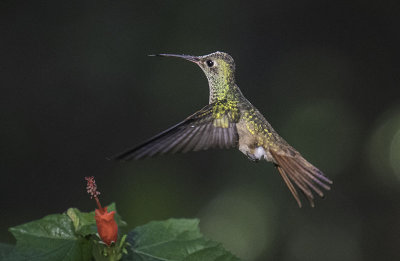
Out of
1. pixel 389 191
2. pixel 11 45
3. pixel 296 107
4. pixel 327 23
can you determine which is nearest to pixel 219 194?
pixel 296 107

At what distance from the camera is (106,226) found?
1.40m

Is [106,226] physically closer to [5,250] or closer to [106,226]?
[106,226]

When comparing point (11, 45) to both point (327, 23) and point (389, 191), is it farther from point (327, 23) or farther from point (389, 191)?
point (389, 191)

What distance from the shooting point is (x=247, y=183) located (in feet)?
16.6

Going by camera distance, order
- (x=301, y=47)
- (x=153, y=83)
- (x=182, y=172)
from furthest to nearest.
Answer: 1. (x=301, y=47)
2. (x=153, y=83)
3. (x=182, y=172)

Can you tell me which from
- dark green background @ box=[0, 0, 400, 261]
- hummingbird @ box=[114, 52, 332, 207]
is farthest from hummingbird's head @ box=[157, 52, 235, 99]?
dark green background @ box=[0, 0, 400, 261]

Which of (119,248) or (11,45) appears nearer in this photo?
(119,248)

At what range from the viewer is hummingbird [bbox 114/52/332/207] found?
147 centimetres

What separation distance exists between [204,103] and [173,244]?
3.70 m

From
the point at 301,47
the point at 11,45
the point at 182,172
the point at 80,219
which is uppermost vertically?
the point at 11,45

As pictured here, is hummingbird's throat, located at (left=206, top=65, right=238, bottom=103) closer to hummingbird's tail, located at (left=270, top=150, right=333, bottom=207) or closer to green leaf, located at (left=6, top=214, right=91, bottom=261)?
hummingbird's tail, located at (left=270, top=150, right=333, bottom=207)

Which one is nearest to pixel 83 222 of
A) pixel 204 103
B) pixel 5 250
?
pixel 5 250

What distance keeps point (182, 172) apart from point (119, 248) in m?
3.57

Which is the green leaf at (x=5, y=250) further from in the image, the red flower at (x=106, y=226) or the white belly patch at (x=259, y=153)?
the white belly patch at (x=259, y=153)
